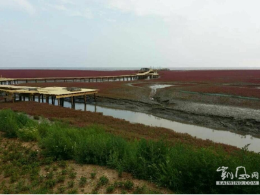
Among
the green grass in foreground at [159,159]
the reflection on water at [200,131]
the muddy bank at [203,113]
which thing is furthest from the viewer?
the muddy bank at [203,113]

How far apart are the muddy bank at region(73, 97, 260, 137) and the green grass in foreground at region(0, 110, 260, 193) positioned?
31.8 feet

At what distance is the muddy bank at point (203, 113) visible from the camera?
15.4 meters

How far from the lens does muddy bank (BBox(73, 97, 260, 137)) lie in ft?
50.4

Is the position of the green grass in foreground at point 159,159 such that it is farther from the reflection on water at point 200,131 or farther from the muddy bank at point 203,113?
A: the muddy bank at point 203,113

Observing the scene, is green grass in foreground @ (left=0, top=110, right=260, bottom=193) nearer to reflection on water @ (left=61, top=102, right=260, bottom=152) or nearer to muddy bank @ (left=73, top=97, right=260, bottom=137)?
reflection on water @ (left=61, top=102, right=260, bottom=152)

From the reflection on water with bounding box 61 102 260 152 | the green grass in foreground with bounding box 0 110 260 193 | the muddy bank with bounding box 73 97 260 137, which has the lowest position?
the reflection on water with bounding box 61 102 260 152

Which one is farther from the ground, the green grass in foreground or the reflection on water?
the green grass in foreground

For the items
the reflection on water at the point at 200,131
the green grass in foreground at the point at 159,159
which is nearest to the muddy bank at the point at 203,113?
the reflection on water at the point at 200,131

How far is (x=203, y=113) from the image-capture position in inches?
730

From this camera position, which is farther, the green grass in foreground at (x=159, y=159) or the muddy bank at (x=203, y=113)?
the muddy bank at (x=203, y=113)

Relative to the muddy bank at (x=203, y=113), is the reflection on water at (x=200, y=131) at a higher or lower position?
lower

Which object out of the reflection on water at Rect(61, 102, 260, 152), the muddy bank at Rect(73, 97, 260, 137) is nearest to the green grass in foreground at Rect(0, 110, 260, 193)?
the reflection on water at Rect(61, 102, 260, 152)

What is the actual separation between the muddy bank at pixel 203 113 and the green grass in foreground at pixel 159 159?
9.68 metres

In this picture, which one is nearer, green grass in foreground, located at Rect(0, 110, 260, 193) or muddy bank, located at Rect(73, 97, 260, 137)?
green grass in foreground, located at Rect(0, 110, 260, 193)
